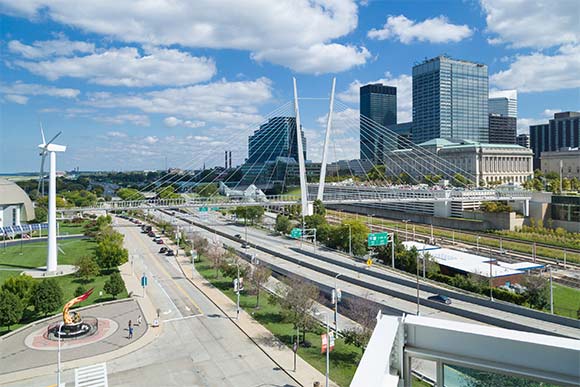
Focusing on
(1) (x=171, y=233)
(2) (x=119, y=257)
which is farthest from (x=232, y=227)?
(2) (x=119, y=257)

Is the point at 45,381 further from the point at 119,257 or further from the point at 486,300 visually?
the point at 486,300

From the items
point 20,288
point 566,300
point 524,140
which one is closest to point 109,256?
point 20,288

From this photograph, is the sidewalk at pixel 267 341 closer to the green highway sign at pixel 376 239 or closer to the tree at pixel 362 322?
the tree at pixel 362 322

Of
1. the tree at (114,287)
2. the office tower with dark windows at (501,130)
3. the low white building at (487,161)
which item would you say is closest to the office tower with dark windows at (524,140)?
the office tower with dark windows at (501,130)

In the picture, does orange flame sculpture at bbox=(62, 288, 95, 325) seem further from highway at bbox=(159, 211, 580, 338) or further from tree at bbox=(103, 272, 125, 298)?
highway at bbox=(159, 211, 580, 338)

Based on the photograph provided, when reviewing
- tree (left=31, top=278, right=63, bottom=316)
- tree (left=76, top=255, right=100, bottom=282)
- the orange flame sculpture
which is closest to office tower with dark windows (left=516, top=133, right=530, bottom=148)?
tree (left=76, top=255, right=100, bottom=282)

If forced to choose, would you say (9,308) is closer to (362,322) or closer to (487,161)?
(362,322)
